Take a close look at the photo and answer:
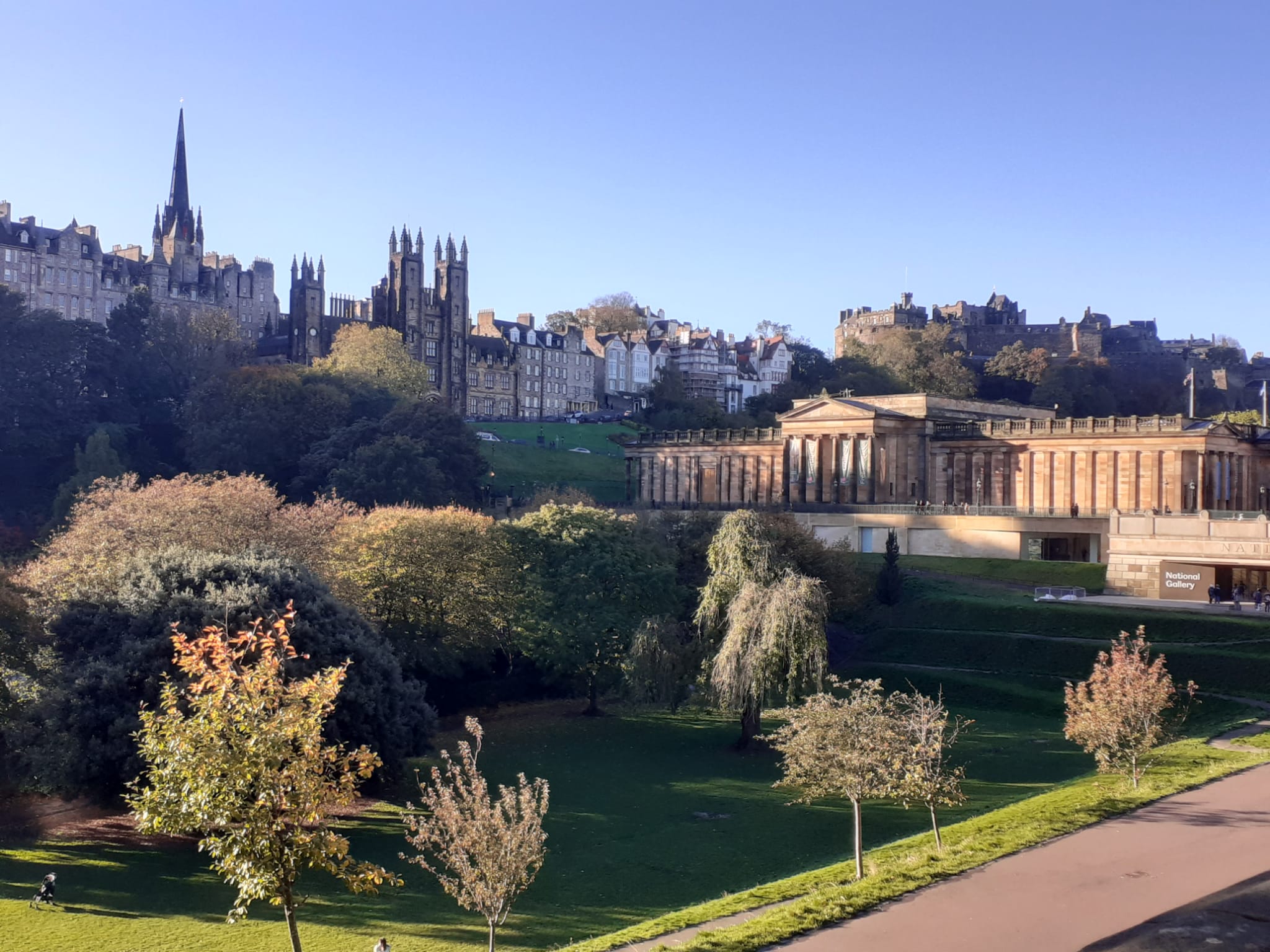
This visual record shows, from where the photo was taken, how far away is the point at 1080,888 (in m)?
19.1

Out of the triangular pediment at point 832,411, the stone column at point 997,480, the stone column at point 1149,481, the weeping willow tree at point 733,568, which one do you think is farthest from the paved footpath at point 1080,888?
the triangular pediment at point 832,411

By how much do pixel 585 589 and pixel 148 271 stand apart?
110329mm

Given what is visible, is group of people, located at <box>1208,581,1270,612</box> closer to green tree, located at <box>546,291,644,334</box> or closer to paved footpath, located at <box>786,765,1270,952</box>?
paved footpath, located at <box>786,765,1270,952</box>

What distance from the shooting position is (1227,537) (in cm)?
5141

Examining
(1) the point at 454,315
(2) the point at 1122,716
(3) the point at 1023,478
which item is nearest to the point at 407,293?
(1) the point at 454,315

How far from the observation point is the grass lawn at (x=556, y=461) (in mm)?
97188

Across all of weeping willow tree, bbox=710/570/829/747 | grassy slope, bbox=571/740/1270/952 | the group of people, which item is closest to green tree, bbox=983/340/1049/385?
the group of people

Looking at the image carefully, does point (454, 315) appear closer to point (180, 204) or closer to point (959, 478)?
point (180, 204)

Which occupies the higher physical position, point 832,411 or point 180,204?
point 180,204

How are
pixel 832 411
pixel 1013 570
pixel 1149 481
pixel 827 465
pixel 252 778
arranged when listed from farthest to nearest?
pixel 827 465 → pixel 832 411 → pixel 1149 481 → pixel 1013 570 → pixel 252 778

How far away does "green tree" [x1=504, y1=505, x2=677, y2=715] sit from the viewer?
156ft

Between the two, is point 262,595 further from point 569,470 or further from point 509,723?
point 569,470

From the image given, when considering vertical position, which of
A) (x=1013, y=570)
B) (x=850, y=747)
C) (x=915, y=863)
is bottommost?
(x=915, y=863)

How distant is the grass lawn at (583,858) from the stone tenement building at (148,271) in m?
99.5
